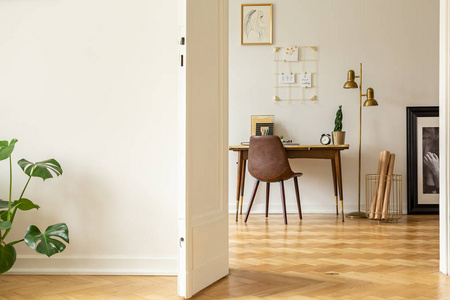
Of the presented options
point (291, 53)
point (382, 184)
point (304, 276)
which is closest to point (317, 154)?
point (382, 184)

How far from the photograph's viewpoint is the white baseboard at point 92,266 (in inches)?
121

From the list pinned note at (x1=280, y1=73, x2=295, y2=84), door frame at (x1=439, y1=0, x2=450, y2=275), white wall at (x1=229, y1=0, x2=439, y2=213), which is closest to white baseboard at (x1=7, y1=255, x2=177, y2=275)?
door frame at (x1=439, y1=0, x2=450, y2=275)

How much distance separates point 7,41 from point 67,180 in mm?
881

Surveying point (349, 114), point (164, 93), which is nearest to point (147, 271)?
point (164, 93)

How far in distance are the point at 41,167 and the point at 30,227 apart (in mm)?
317

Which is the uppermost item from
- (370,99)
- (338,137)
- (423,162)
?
(370,99)

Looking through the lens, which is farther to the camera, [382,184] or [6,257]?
[382,184]

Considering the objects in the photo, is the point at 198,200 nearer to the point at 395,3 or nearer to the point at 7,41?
the point at 7,41

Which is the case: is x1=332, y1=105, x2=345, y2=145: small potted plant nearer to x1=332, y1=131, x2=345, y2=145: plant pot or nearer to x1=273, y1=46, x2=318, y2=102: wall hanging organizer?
x1=332, y1=131, x2=345, y2=145: plant pot

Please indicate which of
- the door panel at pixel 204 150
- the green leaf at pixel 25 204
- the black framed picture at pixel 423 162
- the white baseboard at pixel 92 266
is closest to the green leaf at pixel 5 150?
the green leaf at pixel 25 204

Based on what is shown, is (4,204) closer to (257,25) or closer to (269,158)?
(269,158)

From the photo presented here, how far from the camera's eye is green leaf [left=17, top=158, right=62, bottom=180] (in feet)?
9.41

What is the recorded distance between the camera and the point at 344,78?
20.8 feet

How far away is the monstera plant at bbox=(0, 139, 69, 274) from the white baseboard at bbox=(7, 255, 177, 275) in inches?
8.2
